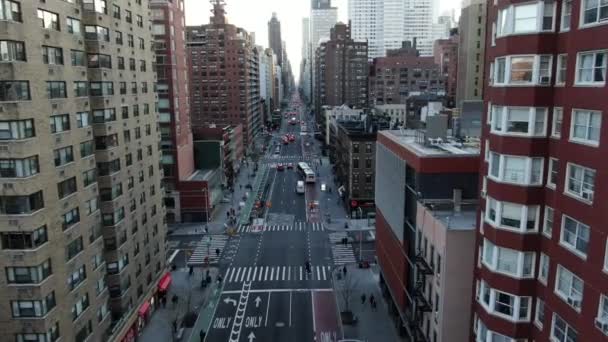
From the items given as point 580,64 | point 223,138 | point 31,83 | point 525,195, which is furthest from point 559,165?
point 223,138

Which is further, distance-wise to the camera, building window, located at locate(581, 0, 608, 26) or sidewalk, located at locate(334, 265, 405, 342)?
sidewalk, located at locate(334, 265, 405, 342)

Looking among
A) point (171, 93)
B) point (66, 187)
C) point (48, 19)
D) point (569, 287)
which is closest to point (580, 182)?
point (569, 287)

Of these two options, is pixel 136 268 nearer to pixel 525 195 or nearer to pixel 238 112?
pixel 525 195

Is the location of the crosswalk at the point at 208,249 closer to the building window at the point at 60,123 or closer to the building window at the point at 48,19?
the building window at the point at 60,123

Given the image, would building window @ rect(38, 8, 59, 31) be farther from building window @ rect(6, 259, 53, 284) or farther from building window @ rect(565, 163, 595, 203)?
building window @ rect(565, 163, 595, 203)

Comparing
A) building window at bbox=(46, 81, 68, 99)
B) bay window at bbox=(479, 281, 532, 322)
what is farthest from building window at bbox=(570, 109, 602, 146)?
building window at bbox=(46, 81, 68, 99)

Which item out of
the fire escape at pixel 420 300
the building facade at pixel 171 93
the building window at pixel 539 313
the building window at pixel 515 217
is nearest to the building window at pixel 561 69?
the building window at pixel 515 217
